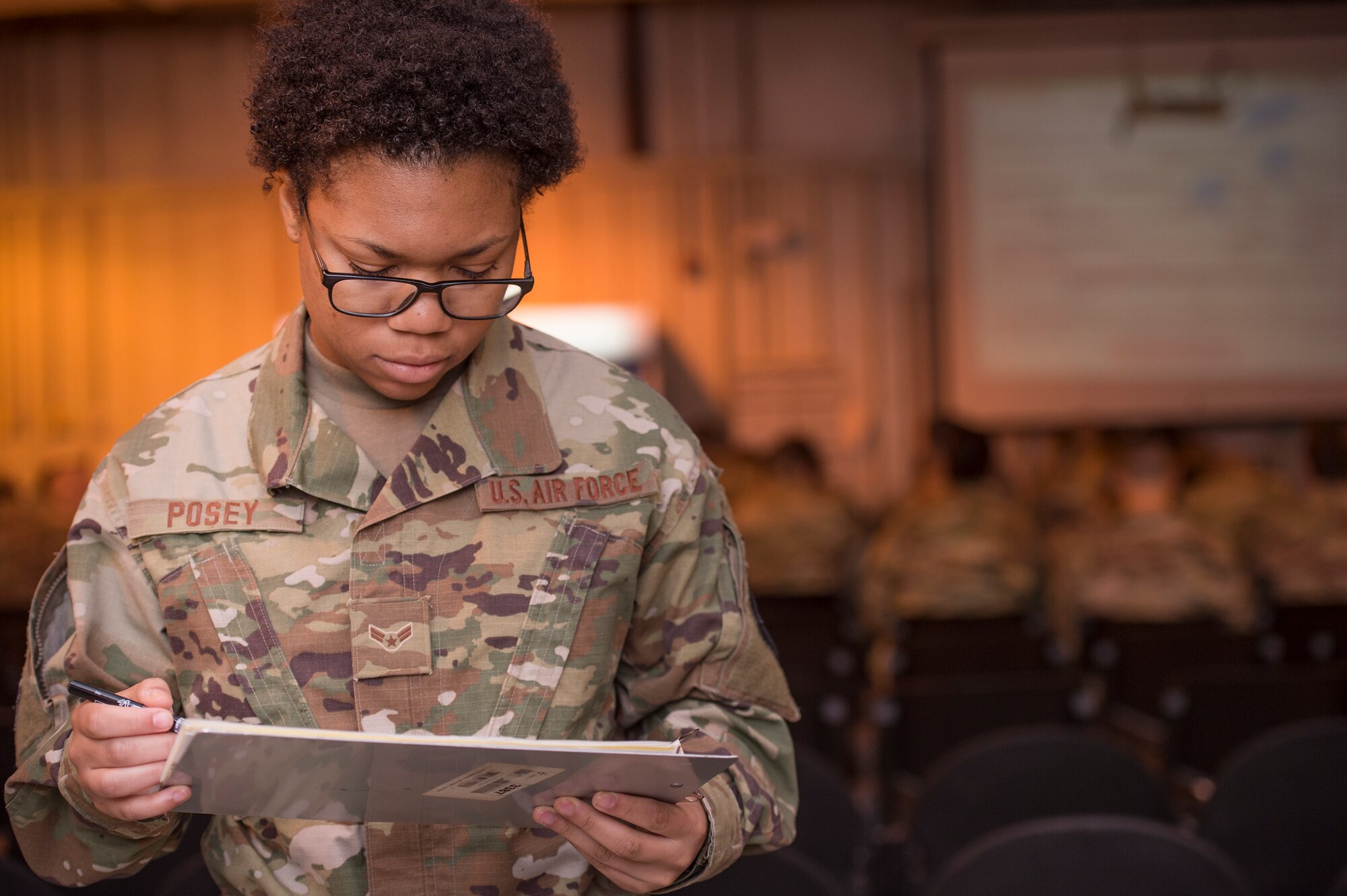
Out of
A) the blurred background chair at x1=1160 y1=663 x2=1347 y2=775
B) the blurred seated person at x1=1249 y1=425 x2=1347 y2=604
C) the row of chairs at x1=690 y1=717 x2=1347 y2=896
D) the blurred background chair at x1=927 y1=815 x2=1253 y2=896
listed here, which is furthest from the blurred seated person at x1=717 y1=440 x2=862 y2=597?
the blurred background chair at x1=927 y1=815 x2=1253 y2=896

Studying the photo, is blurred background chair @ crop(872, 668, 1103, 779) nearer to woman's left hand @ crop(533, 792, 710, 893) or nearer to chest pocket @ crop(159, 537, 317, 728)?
woman's left hand @ crop(533, 792, 710, 893)

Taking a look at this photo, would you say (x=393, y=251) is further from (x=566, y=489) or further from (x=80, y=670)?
(x=80, y=670)

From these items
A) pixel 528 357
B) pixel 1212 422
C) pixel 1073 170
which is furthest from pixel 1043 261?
pixel 528 357

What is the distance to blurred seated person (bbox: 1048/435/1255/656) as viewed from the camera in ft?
15.6

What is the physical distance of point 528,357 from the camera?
58.1 inches

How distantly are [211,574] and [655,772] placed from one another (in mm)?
501

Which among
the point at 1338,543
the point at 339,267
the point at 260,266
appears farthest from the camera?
the point at 260,266

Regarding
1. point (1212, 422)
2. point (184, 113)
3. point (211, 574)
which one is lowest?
point (1212, 422)

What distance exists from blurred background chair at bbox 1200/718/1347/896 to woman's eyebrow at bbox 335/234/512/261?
6.45 ft

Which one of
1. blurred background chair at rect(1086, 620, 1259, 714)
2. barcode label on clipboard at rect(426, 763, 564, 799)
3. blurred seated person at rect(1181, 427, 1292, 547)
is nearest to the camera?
barcode label on clipboard at rect(426, 763, 564, 799)

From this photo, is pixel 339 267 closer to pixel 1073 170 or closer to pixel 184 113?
pixel 1073 170

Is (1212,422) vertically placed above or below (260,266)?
below

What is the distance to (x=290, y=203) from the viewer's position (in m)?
1.34

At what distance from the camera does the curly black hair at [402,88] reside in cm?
122
